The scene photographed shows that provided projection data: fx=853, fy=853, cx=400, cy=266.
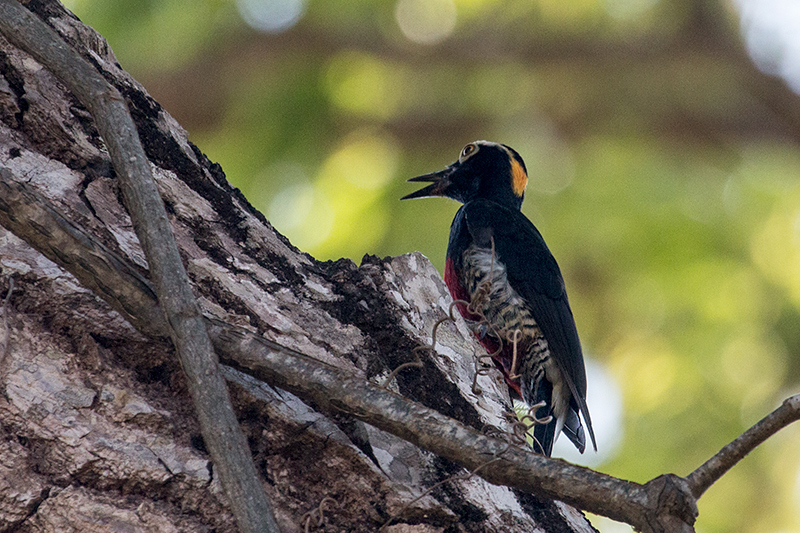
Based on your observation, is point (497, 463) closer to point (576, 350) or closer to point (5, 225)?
point (5, 225)

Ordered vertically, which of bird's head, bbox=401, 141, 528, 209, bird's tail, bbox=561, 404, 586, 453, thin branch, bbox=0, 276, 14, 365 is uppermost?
bird's head, bbox=401, 141, 528, 209

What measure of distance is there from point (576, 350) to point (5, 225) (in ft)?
8.14

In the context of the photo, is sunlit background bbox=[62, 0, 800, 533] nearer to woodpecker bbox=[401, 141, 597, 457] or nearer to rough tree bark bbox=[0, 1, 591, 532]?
woodpecker bbox=[401, 141, 597, 457]

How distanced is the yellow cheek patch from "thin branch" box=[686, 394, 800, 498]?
3.30 metres

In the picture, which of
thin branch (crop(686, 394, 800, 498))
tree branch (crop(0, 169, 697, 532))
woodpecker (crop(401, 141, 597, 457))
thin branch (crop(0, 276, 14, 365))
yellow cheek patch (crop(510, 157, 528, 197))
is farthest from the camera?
yellow cheek patch (crop(510, 157, 528, 197))

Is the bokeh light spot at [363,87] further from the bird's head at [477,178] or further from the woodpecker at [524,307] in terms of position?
the woodpecker at [524,307]

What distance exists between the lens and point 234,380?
4.59ft

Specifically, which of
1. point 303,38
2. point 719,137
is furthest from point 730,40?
point 303,38

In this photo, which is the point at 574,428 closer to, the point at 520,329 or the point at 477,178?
the point at 520,329

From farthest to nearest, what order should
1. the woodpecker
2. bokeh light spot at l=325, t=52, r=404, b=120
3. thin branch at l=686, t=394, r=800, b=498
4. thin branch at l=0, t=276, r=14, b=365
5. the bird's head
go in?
bokeh light spot at l=325, t=52, r=404, b=120, the bird's head, the woodpecker, thin branch at l=0, t=276, r=14, b=365, thin branch at l=686, t=394, r=800, b=498

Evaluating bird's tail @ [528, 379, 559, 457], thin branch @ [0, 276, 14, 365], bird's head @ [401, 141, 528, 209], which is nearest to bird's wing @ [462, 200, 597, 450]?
bird's tail @ [528, 379, 559, 457]

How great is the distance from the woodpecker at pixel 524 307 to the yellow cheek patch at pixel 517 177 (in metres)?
0.26

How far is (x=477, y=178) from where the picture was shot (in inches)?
167

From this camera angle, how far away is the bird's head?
4.20m
